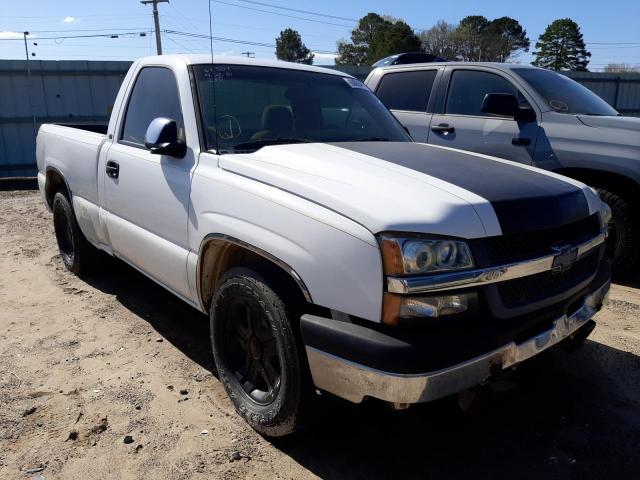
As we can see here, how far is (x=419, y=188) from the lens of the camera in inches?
93.8

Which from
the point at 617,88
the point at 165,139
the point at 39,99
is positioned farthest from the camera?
the point at 617,88

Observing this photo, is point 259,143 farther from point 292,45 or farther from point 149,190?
point 292,45

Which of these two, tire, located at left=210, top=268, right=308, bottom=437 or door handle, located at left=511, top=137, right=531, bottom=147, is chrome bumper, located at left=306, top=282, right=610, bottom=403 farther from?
door handle, located at left=511, top=137, right=531, bottom=147

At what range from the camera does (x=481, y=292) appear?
2.20 meters

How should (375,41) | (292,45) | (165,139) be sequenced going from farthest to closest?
(292,45), (375,41), (165,139)

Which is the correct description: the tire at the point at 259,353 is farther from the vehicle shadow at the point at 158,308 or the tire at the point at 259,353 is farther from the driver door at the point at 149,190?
the vehicle shadow at the point at 158,308

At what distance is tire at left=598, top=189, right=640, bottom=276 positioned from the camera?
485cm

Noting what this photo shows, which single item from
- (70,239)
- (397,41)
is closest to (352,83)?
(70,239)

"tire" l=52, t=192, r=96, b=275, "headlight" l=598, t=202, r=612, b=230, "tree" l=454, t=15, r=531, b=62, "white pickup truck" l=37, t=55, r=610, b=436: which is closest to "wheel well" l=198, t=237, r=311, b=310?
"white pickup truck" l=37, t=55, r=610, b=436

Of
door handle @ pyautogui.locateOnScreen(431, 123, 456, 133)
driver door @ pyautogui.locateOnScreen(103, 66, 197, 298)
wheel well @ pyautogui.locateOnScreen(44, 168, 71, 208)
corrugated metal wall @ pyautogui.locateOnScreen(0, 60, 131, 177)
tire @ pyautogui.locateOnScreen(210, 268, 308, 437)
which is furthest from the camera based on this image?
corrugated metal wall @ pyautogui.locateOnScreen(0, 60, 131, 177)

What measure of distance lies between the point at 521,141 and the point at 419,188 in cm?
342

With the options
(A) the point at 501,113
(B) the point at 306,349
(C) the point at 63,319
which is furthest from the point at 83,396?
(A) the point at 501,113

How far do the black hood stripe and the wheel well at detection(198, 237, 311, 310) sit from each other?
820 millimetres

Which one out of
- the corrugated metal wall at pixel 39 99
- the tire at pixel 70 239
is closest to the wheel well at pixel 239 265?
the tire at pixel 70 239
